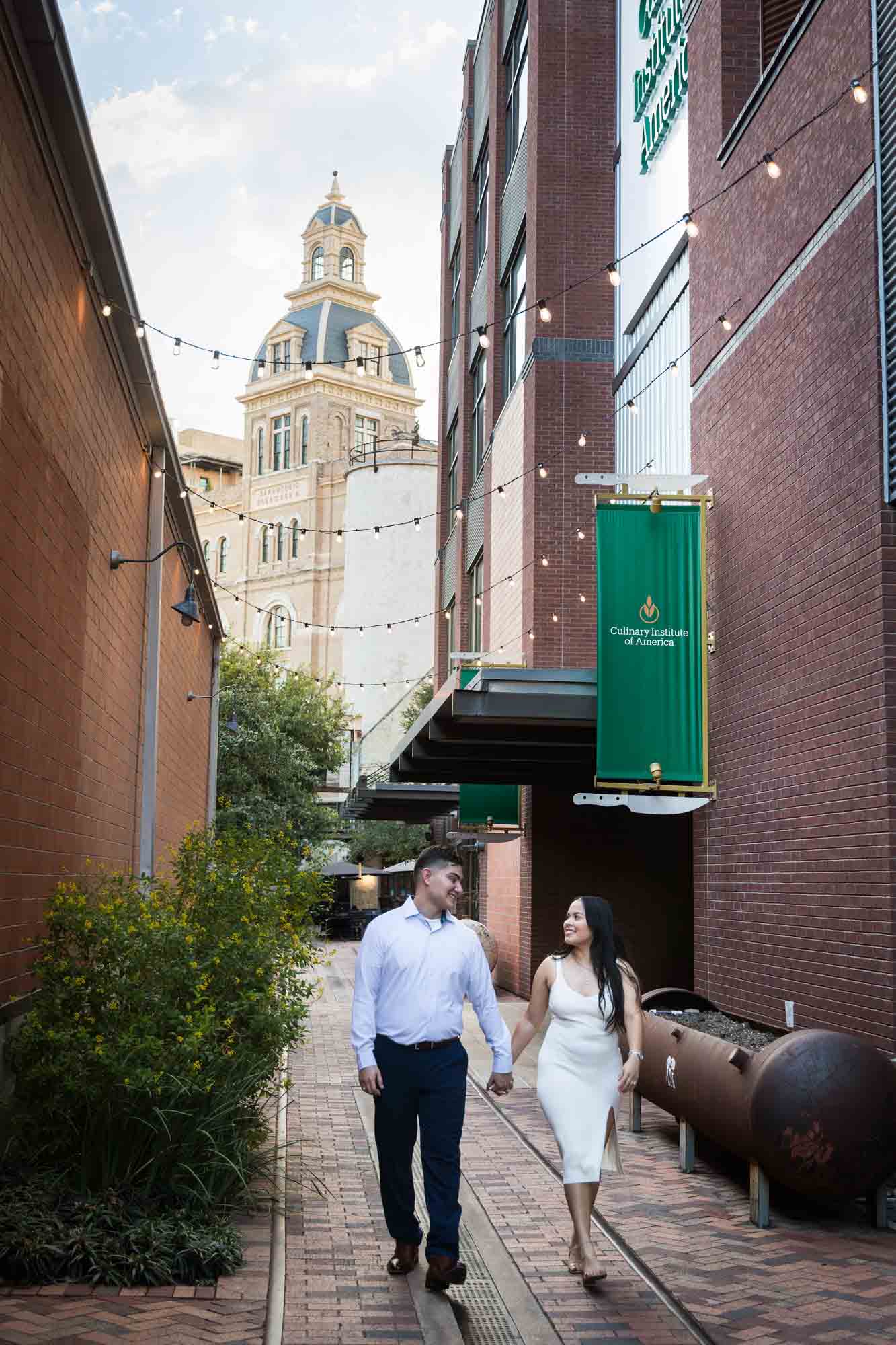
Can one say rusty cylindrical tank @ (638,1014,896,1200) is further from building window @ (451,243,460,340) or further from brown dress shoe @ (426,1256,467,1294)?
building window @ (451,243,460,340)

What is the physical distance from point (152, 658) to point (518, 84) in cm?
1519

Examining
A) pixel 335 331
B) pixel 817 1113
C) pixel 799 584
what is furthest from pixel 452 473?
pixel 335 331

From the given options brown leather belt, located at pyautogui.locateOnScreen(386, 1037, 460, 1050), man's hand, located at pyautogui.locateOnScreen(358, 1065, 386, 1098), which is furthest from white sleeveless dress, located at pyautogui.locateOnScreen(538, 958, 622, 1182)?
man's hand, located at pyautogui.locateOnScreen(358, 1065, 386, 1098)

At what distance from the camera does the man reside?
6074 mm

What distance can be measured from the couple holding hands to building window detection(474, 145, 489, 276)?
23.3m

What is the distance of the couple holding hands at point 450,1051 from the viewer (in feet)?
20.1

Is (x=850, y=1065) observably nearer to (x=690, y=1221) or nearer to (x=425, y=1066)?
(x=690, y=1221)

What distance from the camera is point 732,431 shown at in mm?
11703

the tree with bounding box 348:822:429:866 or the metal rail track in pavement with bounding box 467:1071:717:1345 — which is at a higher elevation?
the tree with bounding box 348:822:429:866

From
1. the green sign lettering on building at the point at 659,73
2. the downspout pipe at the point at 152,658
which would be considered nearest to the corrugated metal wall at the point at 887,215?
the green sign lettering on building at the point at 659,73

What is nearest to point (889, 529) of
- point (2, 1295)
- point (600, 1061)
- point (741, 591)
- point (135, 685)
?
point (741, 591)

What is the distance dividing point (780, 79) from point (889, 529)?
13.6 ft

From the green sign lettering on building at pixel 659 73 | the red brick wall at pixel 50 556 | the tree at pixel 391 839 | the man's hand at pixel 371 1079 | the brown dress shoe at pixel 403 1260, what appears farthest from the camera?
the tree at pixel 391 839

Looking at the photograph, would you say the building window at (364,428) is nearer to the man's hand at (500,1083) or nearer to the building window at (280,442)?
the building window at (280,442)
